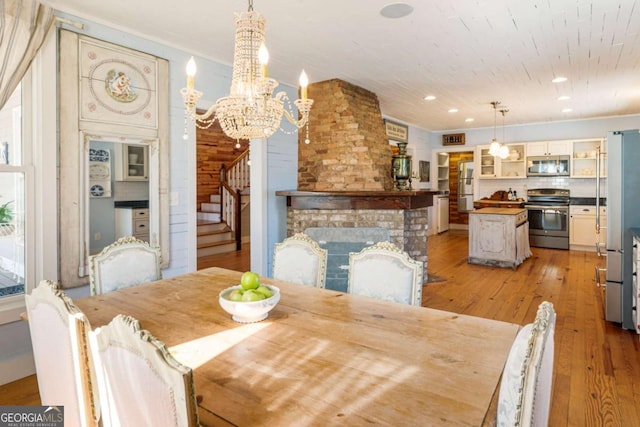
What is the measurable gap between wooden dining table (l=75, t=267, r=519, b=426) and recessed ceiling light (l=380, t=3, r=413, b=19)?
2.09 meters

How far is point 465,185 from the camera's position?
413 inches

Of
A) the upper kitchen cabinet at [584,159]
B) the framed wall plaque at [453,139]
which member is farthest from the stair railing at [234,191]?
the upper kitchen cabinet at [584,159]

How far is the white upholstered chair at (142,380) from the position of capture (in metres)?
0.81

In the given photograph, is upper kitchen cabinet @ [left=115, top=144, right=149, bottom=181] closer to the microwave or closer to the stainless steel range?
the stainless steel range

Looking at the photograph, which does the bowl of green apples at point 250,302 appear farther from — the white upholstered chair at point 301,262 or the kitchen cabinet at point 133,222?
the kitchen cabinet at point 133,222

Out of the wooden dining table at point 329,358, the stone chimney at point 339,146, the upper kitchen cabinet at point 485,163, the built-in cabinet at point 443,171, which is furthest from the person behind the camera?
the built-in cabinet at point 443,171

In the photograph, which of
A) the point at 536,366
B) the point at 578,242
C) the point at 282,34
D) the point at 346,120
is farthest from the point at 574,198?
the point at 536,366

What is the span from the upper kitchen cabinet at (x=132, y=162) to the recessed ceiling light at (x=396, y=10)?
2260 mm

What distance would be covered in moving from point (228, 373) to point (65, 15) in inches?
117

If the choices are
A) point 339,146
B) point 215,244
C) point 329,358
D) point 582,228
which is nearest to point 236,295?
point 329,358

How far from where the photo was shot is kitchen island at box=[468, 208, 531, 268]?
5871mm

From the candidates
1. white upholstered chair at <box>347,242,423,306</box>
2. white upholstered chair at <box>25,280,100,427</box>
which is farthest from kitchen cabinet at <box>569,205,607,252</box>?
white upholstered chair at <box>25,280,100,427</box>

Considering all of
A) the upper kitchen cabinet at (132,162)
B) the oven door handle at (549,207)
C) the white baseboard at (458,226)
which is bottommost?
the white baseboard at (458,226)

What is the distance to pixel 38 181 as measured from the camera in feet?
8.87
